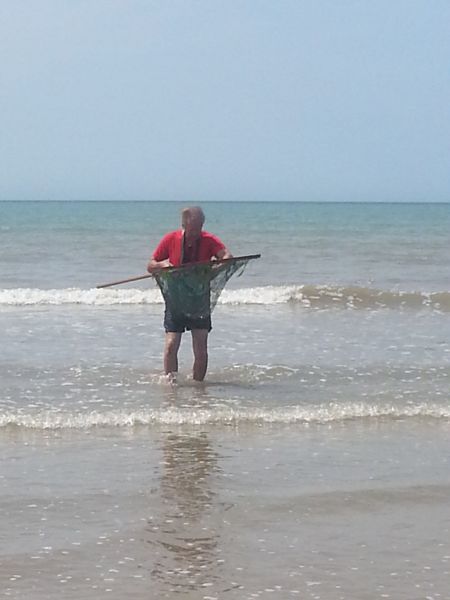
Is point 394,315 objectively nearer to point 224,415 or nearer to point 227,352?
point 227,352

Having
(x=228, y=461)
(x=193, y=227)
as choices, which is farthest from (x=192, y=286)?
(x=228, y=461)

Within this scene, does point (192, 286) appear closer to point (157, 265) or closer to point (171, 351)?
point (157, 265)

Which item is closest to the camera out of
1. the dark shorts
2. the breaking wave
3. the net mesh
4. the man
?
the man

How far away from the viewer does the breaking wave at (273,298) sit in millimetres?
17578

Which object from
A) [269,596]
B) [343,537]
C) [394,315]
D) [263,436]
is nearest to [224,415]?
[263,436]

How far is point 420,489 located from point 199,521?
1.35 meters

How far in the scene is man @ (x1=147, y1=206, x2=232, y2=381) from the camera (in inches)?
365

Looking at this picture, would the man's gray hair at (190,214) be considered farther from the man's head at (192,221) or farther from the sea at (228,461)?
the sea at (228,461)

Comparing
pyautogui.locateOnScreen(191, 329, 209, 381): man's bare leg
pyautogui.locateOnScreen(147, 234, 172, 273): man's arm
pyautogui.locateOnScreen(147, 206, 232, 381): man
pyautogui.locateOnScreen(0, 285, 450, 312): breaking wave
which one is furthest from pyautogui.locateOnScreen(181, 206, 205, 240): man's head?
pyautogui.locateOnScreen(0, 285, 450, 312): breaking wave

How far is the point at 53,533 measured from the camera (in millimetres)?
5547

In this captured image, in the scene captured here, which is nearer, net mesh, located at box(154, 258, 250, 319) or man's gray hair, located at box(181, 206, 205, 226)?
man's gray hair, located at box(181, 206, 205, 226)

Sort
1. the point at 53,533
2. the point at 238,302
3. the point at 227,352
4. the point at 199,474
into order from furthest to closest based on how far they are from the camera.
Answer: the point at 238,302 < the point at 227,352 < the point at 199,474 < the point at 53,533

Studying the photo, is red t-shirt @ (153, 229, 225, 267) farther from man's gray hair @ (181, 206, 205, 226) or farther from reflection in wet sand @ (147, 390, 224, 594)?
reflection in wet sand @ (147, 390, 224, 594)

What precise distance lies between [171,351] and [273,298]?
8930 mm
